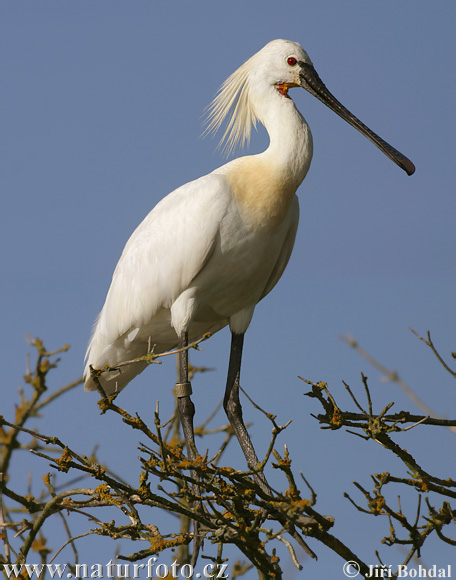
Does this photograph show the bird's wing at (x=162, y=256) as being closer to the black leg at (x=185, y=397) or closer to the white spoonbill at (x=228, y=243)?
the white spoonbill at (x=228, y=243)

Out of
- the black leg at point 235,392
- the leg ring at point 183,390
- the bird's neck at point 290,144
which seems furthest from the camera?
the black leg at point 235,392

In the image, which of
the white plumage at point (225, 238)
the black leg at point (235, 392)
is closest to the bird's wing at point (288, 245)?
the white plumage at point (225, 238)

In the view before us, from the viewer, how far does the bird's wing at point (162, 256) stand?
5.56 m

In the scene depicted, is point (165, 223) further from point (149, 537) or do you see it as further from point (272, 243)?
point (149, 537)

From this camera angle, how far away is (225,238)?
18.3 ft

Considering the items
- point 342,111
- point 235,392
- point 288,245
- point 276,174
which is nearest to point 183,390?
point 235,392

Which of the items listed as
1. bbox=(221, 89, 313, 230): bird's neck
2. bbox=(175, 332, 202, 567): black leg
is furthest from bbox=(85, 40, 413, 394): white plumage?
bbox=(175, 332, 202, 567): black leg

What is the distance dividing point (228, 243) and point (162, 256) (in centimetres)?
47

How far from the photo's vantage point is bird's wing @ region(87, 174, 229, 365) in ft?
18.2

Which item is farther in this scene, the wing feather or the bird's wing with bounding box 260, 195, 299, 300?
the bird's wing with bounding box 260, 195, 299, 300

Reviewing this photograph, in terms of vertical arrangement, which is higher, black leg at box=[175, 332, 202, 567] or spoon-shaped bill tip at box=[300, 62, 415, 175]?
spoon-shaped bill tip at box=[300, 62, 415, 175]

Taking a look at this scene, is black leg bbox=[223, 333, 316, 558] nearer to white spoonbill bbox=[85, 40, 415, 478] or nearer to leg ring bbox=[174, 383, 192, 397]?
white spoonbill bbox=[85, 40, 415, 478]

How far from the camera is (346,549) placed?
3.90m

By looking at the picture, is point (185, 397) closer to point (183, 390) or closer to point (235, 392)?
point (183, 390)
